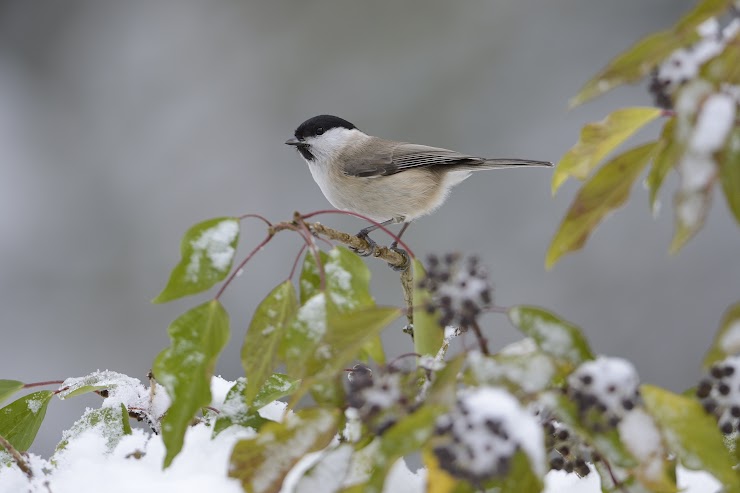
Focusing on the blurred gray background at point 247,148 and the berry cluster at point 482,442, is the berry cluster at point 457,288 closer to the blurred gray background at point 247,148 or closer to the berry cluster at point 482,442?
the berry cluster at point 482,442

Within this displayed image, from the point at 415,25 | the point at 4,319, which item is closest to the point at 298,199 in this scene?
the point at 415,25

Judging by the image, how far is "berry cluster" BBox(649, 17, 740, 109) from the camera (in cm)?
52

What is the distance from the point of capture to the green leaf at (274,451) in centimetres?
54

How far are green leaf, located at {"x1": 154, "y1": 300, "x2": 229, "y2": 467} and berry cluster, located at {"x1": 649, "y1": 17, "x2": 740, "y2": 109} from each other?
0.35m

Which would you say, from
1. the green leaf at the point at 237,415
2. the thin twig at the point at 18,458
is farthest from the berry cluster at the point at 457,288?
the thin twig at the point at 18,458

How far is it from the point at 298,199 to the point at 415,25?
931 millimetres

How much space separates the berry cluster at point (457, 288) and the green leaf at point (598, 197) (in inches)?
2.4

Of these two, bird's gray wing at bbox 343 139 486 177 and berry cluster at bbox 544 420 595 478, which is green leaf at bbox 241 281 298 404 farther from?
bird's gray wing at bbox 343 139 486 177

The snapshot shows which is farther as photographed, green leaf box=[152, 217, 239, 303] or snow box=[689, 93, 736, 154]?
green leaf box=[152, 217, 239, 303]

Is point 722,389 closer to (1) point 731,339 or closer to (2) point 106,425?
(1) point 731,339

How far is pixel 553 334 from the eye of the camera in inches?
20.9

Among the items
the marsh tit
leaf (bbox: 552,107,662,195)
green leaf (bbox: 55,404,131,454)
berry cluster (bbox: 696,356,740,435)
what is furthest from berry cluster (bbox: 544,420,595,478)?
the marsh tit

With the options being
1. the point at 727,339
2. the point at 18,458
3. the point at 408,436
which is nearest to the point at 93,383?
the point at 18,458

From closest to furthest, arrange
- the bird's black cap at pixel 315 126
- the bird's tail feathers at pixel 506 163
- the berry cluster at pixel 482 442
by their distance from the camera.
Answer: the berry cluster at pixel 482 442 < the bird's tail feathers at pixel 506 163 < the bird's black cap at pixel 315 126
